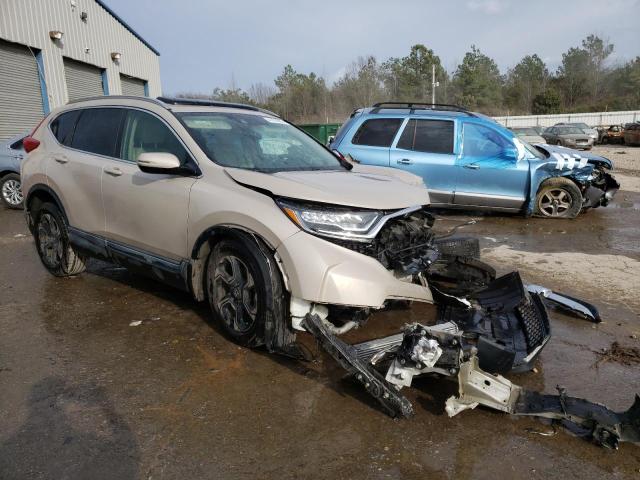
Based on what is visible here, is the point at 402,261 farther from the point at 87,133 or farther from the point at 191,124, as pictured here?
the point at 87,133

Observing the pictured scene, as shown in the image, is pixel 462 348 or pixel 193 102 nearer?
pixel 462 348

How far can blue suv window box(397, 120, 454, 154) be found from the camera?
841 cm

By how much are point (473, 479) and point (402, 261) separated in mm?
1425

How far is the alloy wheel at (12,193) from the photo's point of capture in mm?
10281

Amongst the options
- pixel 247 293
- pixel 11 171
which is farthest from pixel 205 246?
pixel 11 171

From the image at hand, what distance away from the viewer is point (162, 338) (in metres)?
3.97

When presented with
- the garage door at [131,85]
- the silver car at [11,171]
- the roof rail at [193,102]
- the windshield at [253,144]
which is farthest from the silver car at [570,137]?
the roof rail at [193,102]

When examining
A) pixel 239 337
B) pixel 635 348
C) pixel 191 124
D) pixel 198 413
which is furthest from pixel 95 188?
pixel 635 348

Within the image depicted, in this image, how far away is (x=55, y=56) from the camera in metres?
16.3

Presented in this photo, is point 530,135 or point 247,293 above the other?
point 530,135

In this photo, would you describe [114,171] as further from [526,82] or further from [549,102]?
[526,82]

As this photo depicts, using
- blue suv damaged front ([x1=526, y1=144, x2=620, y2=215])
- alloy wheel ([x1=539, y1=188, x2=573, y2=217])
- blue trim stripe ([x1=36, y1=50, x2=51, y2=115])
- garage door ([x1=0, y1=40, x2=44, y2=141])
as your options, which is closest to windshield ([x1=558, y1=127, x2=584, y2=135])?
blue suv damaged front ([x1=526, y1=144, x2=620, y2=215])

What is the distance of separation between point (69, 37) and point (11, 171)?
926 cm

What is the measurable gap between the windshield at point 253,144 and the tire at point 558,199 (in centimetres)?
545
